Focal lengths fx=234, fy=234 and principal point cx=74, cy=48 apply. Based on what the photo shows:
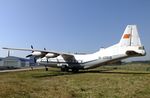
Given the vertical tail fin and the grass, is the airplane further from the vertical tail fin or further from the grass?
the grass

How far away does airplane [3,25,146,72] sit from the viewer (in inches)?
1324

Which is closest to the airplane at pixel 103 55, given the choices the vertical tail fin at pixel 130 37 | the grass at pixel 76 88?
the vertical tail fin at pixel 130 37

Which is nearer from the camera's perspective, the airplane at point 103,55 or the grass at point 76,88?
the grass at point 76,88

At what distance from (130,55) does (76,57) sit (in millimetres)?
10630

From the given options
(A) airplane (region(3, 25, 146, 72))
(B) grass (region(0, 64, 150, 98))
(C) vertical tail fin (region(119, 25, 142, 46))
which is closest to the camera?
(B) grass (region(0, 64, 150, 98))

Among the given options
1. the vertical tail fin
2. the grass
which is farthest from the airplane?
the grass

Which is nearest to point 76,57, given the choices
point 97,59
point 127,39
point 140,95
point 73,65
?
point 73,65

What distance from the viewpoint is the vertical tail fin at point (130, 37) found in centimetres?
3381

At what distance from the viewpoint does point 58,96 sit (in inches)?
552

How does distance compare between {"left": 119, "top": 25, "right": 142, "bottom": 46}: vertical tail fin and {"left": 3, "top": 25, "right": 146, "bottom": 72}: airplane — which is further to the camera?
{"left": 119, "top": 25, "right": 142, "bottom": 46}: vertical tail fin

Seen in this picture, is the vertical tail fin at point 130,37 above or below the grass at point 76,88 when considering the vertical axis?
above

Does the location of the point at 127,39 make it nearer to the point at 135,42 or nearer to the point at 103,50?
the point at 135,42

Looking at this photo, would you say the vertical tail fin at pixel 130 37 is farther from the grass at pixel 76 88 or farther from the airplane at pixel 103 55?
the grass at pixel 76 88

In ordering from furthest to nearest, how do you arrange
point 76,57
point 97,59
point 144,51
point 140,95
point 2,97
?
1. point 76,57
2. point 97,59
3. point 144,51
4. point 140,95
5. point 2,97
